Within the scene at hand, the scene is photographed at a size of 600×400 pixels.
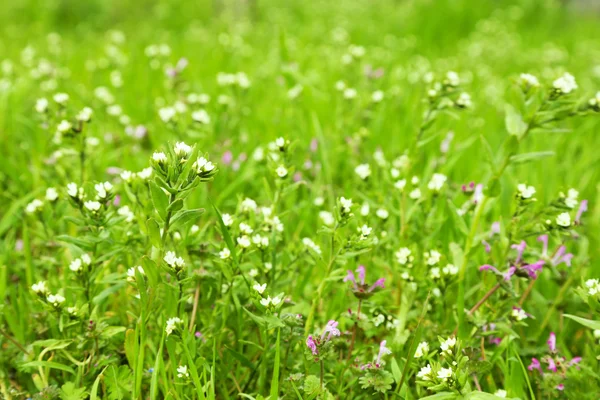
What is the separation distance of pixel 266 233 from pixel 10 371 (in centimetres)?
92

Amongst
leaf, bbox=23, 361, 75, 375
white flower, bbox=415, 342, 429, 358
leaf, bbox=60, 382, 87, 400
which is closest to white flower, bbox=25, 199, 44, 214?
leaf, bbox=23, 361, 75, 375

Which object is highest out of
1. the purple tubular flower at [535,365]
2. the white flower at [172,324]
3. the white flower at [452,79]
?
the white flower at [452,79]

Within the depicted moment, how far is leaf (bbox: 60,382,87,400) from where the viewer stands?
58.4 inches

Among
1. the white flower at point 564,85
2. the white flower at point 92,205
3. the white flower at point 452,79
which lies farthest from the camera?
the white flower at point 452,79

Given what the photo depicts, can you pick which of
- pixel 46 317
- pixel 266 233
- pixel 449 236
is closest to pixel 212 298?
pixel 266 233

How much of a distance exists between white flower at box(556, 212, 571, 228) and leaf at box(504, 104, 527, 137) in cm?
32

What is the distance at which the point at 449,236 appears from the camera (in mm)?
2188

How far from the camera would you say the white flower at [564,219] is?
1.65 meters

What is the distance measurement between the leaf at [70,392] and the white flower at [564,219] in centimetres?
142

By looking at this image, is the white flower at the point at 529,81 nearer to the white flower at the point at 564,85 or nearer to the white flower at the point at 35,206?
the white flower at the point at 564,85

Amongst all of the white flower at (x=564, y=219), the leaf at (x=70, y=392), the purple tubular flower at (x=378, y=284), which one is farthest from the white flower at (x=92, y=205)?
the white flower at (x=564, y=219)

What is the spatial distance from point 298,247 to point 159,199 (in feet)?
2.49

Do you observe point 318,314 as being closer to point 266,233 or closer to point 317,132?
point 266,233

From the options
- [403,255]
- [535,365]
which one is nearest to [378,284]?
[403,255]
